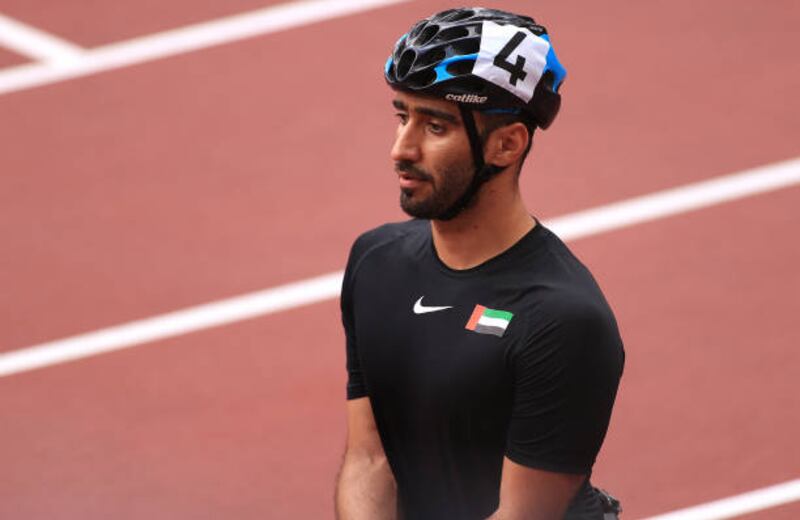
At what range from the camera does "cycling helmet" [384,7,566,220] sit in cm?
486

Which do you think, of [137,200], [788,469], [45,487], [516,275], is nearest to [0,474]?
[45,487]

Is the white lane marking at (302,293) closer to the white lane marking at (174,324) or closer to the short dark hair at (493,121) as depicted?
the white lane marking at (174,324)

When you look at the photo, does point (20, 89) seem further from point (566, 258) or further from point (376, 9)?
point (566, 258)

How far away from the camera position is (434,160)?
193 inches

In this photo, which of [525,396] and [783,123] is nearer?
[525,396]

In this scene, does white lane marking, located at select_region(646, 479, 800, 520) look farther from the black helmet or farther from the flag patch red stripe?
the black helmet

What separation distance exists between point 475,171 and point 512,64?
29 centimetres

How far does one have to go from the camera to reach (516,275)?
4945mm

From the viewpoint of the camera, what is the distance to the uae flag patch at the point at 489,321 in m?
4.88

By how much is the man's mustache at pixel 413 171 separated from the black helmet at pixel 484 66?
0.63 feet

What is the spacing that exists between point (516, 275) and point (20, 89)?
287 inches

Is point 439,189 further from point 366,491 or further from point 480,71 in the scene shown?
point 366,491

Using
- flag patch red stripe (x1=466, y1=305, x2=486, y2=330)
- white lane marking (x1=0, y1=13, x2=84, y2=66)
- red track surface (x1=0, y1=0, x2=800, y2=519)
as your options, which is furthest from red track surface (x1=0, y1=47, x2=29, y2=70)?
flag patch red stripe (x1=466, y1=305, x2=486, y2=330)

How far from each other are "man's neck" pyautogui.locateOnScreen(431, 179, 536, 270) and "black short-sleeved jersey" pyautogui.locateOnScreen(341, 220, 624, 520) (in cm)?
3
